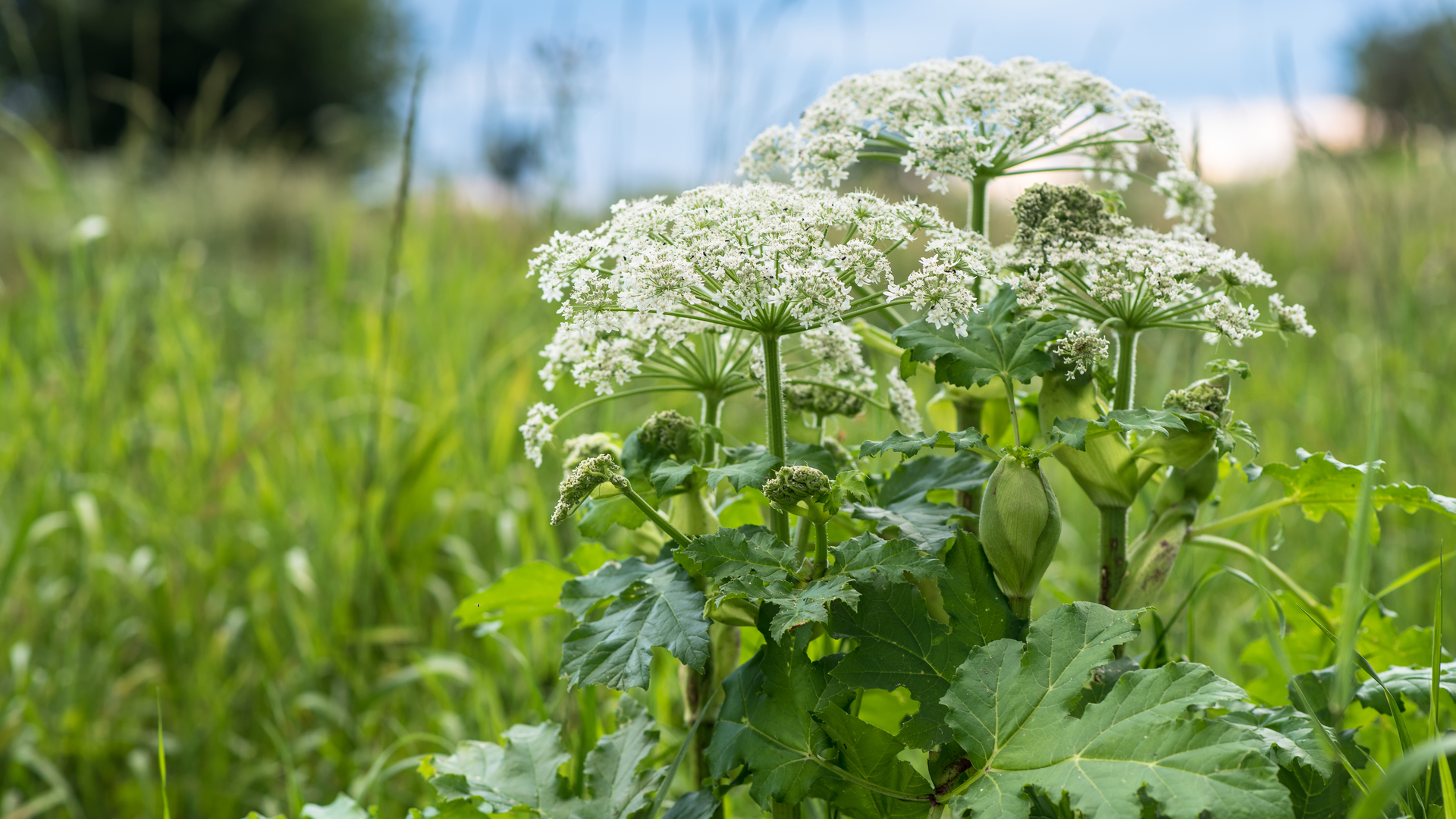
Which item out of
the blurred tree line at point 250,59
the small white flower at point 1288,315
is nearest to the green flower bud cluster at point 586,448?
the small white flower at point 1288,315

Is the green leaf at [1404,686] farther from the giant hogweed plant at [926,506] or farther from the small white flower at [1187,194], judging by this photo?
the small white flower at [1187,194]

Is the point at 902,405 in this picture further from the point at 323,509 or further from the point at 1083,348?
the point at 323,509

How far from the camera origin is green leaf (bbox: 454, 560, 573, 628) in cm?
130

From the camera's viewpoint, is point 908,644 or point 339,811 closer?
point 908,644

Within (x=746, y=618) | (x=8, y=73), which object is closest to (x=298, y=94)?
(x=8, y=73)

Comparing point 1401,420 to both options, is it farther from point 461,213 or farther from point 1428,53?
point 461,213

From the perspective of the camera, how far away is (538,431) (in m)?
1.27

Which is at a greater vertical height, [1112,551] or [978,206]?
[978,206]

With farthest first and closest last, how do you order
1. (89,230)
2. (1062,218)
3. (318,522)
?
Result: (89,230) → (318,522) → (1062,218)

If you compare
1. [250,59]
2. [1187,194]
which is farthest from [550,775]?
[250,59]

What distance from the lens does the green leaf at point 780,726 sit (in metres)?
1.02

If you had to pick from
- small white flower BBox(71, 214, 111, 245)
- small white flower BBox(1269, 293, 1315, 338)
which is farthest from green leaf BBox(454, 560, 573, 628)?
small white flower BBox(71, 214, 111, 245)

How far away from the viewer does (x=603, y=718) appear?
6.98 feet

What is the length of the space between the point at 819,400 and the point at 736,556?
35 centimetres
